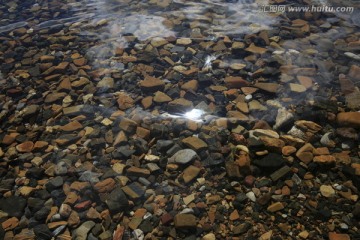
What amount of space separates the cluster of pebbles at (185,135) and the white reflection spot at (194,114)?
0.01 metres

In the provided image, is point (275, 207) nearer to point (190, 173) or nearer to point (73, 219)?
point (190, 173)

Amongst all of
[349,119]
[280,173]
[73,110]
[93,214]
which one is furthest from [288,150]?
[73,110]

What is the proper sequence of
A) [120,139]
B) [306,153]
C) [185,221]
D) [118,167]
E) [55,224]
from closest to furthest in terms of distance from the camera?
[185,221] → [55,224] → [306,153] → [118,167] → [120,139]

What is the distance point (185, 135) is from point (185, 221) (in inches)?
37.5

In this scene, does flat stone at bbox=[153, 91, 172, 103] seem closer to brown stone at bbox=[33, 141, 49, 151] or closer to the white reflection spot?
the white reflection spot

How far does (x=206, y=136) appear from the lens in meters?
3.01

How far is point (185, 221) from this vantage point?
2367 millimetres

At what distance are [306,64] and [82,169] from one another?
2.97 metres

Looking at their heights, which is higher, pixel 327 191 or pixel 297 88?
pixel 297 88

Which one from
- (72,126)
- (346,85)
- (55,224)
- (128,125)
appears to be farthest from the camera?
(346,85)

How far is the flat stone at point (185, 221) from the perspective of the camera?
2346 millimetres

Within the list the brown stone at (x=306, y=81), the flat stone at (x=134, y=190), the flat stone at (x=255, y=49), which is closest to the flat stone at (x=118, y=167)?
the flat stone at (x=134, y=190)

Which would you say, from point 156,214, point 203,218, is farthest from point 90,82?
point 203,218

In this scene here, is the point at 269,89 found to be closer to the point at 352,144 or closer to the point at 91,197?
the point at 352,144
